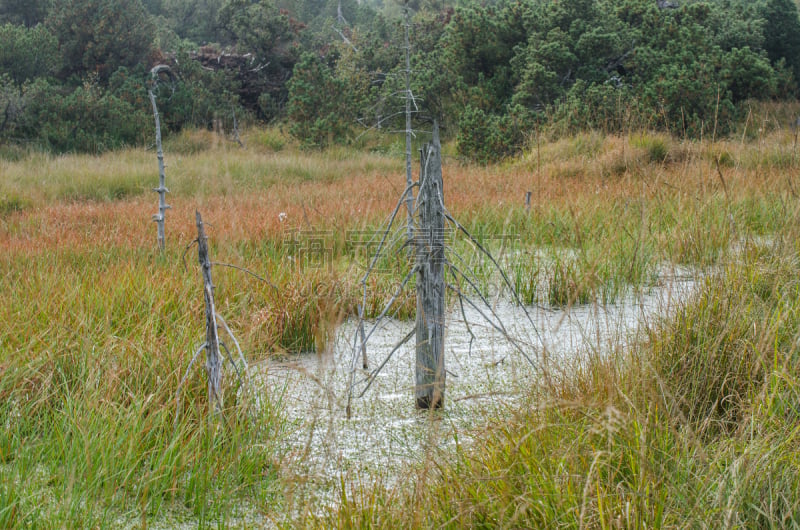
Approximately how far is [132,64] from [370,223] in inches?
560

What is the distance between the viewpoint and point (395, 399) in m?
2.85

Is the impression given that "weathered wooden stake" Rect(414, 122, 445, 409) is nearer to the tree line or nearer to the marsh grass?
the marsh grass

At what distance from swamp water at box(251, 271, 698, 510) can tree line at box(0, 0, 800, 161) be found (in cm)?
934

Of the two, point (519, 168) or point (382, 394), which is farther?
point (519, 168)

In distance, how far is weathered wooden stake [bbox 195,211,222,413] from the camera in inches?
81.6

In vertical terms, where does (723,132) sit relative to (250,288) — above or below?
above

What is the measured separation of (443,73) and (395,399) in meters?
14.4

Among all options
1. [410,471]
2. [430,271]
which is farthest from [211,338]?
[430,271]

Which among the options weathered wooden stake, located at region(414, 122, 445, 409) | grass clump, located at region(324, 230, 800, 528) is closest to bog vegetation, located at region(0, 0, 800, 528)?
grass clump, located at region(324, 230, 800, 528)

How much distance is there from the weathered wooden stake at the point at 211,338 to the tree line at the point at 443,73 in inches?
413

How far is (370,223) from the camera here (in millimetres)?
6070

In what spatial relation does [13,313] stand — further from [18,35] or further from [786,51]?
[786,51]

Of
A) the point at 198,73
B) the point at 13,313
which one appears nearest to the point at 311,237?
the point at 13,313

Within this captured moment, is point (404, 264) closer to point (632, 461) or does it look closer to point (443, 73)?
point (632, 461)
